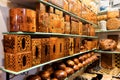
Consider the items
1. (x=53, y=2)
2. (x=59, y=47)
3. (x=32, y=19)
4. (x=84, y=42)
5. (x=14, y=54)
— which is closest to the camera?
(x=14, y=54)

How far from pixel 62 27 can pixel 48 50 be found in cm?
44

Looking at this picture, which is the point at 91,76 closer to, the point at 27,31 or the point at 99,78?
the point at 99,78

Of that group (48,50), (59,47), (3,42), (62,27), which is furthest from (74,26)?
(3,42)

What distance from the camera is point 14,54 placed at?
1.12 m

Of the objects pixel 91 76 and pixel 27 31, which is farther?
pixel 91 76

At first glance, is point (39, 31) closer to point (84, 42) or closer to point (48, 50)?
point (48, 50)

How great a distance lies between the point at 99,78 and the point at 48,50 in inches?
66.9

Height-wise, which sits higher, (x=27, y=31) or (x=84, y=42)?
(x=27, y=31)

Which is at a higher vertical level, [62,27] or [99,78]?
[62,27]

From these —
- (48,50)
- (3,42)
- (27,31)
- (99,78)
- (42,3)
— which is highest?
(42,3)

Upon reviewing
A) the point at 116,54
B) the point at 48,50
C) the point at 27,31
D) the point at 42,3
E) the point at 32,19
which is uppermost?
the point at 42,3

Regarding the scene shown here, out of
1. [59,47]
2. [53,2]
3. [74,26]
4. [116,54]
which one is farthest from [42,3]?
[116,54]

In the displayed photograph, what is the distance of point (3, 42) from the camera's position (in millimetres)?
1319

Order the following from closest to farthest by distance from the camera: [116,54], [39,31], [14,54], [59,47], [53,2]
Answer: [14,54] < [39,31] < [53,2] < [59,47] < [116,54]
